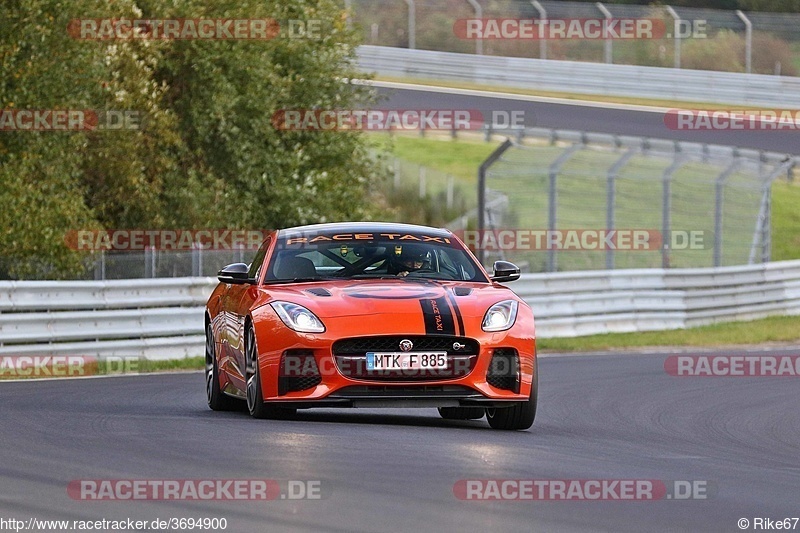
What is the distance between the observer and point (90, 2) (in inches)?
795

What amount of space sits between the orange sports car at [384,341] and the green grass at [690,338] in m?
10.4

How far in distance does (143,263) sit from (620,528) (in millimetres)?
13459

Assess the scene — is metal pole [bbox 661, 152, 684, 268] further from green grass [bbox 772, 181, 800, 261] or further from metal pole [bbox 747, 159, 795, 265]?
green grass [bbox 772, 181, 800, 261]

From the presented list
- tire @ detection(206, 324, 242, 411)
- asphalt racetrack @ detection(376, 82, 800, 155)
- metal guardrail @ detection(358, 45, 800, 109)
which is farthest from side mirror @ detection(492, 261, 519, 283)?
metal guardrail @ detection(358, 45, 800, 109)

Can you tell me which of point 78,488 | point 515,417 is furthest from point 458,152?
point 78,488

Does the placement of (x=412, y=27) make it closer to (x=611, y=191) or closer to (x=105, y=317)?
(x=611, y=191)

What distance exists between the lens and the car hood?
940 cm

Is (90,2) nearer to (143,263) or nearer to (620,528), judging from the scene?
(143,263)

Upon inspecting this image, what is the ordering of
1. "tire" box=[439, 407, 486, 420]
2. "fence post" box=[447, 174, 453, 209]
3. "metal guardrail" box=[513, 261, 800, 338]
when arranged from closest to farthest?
"tire" box=[439, 407, 486, 420], "metal guardrail" box=[513, 261, 800, 338], "fence post" box=[447, 174, 453, 209]

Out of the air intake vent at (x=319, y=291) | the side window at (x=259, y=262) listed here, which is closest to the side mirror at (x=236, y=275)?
the side window at (x=259, y=262)

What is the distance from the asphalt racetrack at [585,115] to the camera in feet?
108

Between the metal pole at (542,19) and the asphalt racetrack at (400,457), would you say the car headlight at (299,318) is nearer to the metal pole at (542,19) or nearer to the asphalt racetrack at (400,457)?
the asphalt racetrack at (400,457)

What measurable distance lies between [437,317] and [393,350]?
33 centimetres

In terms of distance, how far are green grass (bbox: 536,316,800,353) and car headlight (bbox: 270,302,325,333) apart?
36.4 ft
